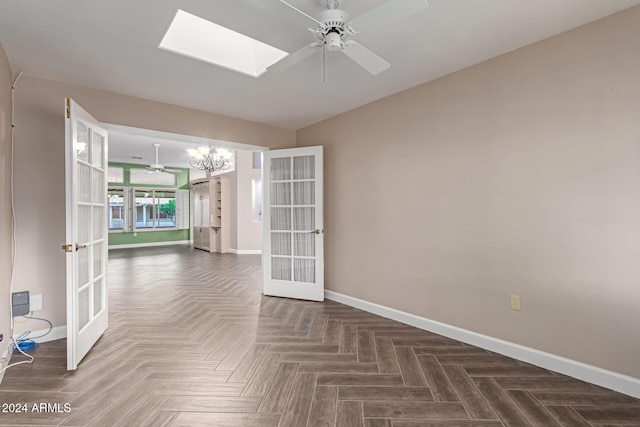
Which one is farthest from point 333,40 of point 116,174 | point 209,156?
point 116,174

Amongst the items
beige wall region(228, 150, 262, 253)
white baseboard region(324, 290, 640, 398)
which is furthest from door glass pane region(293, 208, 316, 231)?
beige wall region(228, 150, 262, 253)

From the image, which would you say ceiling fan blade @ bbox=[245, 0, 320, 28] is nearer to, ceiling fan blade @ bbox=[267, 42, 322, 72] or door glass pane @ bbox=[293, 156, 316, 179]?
ceiling fan blade @ bbox=[267, 42, 322, 72]

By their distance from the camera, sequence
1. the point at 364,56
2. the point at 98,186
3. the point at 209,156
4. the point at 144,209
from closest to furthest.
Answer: the point at 364,56 < the point at 98,186 < the point at 209,156 < the point at 144,209

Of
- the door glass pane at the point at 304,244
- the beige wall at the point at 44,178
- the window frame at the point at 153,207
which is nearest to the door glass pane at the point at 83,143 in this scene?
the beige wall at the point at 44,178

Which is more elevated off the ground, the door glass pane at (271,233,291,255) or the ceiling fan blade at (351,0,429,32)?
the ceiling fan blade at (351,0,429,32)

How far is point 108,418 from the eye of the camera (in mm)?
1784

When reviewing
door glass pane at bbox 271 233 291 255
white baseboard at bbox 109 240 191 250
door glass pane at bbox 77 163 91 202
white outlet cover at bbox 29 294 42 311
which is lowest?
white baseboard at bbox 109 240 191 250

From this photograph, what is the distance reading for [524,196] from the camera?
8.03ft

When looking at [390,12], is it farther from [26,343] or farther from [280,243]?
[26,343]

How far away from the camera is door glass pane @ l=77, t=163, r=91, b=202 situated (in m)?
2.50

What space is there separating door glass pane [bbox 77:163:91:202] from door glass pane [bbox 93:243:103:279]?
50cm

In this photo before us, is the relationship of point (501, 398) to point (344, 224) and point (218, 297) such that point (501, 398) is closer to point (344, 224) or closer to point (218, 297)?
point (344, 224)

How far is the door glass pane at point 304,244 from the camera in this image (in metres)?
4.18

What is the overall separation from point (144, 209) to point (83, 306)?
844 cm
